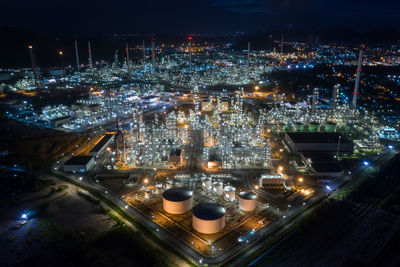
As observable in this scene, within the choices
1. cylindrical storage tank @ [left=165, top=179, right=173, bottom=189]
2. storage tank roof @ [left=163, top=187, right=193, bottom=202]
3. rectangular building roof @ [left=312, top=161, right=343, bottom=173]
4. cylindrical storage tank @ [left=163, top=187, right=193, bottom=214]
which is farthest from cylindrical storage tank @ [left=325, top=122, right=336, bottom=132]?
cylindrical storage tank @ [left=163, top=187, right=193, bottom=214]

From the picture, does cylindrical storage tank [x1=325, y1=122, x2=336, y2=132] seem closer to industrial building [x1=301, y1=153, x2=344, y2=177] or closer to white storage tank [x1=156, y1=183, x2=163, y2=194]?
industrial building [x1=301, y1=153, x2=344, y2=177]

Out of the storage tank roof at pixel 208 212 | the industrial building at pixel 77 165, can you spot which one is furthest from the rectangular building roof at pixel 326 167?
the industrial building at pixel 77 165

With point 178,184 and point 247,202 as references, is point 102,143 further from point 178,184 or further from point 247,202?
point 247,202

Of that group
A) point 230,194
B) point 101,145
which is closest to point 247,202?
point 230,194

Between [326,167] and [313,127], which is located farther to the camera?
[313,127]

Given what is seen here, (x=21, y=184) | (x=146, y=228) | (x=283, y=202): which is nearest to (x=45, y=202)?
(x=21, y=184)

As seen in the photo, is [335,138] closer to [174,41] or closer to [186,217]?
[186,217]

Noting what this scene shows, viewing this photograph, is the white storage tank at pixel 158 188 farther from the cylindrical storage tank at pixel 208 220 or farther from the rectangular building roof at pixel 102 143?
the rectangular building roof at pixel 102 143
